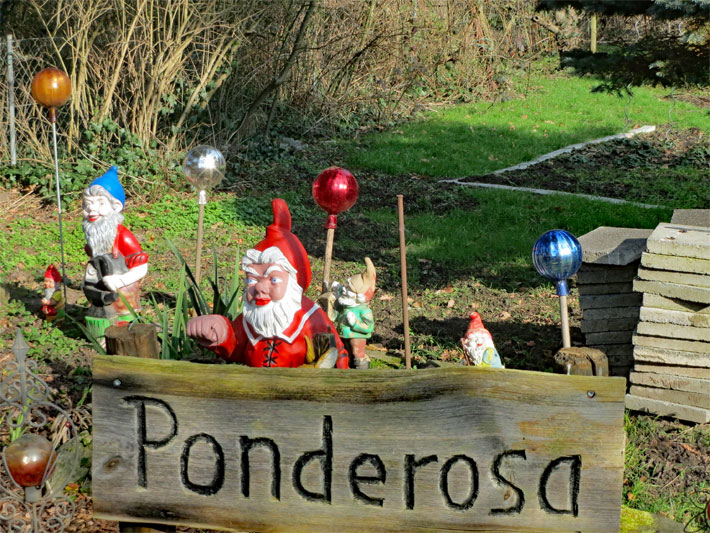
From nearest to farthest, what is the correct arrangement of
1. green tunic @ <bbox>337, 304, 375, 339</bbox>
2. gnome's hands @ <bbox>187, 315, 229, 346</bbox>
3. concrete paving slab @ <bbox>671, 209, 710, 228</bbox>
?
gnome's hands @ <bbox>187, 315, 229, 346</bbox>
green tunic @ <bbox>337, 304, 375, 339</bbox>
concrete paving slab @ <bbox>671, 209, 710, 228</bbox>

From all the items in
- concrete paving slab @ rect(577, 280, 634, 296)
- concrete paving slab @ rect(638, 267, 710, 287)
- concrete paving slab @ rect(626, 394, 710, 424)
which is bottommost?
concrete paving slab @ rect(626, 394, 710, 424)

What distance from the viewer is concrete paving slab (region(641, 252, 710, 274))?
4.17 meters

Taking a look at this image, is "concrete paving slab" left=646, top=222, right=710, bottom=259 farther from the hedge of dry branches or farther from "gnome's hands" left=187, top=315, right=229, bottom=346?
the hedge of dry branches

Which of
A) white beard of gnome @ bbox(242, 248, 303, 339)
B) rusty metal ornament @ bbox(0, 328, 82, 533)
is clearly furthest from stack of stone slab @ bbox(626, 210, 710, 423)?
rusty metal ornament @ bbox(0, 328, 82, 533)

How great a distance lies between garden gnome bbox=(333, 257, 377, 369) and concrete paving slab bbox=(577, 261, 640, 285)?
1340mm

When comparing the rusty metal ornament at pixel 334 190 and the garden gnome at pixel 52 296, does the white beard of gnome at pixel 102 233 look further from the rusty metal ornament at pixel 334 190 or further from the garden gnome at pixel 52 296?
the rusty metal ornament at pixel 334 190

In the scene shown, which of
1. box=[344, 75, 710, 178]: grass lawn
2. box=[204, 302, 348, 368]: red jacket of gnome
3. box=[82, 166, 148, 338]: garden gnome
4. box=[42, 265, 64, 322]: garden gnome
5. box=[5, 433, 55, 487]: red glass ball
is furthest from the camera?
box=[344, 75, 710, 178]: grass lawn

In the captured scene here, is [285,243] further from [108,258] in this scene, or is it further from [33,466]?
[108,258]

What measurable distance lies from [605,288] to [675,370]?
0.66 m

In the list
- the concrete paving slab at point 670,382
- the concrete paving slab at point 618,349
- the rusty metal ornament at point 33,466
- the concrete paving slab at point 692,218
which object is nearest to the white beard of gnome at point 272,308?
the rusty metal ornament at point 33,466

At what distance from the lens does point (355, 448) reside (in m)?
2.19

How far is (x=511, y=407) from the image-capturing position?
Answer: 6.90 feet

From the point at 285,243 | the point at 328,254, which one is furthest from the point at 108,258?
the point at 285,243

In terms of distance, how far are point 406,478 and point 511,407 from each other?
33cm
